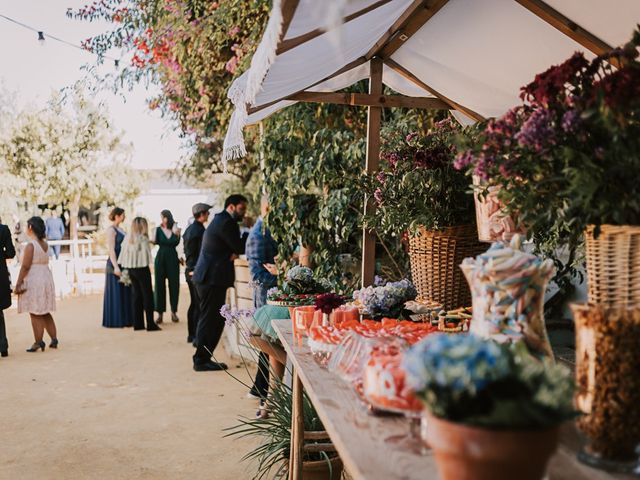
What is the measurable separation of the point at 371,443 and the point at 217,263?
5.19 metres

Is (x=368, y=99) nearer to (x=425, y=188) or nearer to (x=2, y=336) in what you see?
(x=425, y=188)

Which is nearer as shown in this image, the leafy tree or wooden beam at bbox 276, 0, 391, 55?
wooden beam at bbox 276, 0, 391, 55

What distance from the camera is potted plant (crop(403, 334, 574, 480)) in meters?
1.09

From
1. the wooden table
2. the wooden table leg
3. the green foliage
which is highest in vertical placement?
the green foliage

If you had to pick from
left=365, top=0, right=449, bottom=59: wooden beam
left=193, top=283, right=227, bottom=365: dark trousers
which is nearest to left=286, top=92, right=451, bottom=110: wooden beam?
left=365, top=0, right=449, bottom=59: wooden beam

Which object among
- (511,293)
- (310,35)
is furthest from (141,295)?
(511,293)

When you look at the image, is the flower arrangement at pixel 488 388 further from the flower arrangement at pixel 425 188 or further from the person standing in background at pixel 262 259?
the person standing in background at pixel 262 259

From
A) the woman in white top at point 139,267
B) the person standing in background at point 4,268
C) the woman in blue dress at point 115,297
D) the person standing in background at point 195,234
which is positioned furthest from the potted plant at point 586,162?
the woman in blue dress at point 115,297

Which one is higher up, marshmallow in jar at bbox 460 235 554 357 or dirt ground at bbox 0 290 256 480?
marshmallow in jar at bbox 460 235 554 357

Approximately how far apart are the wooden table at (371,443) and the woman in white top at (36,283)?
6621 millimetres

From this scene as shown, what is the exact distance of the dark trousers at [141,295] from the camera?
9.45 meters

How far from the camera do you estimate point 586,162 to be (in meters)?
1.51

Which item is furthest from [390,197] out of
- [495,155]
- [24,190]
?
[24,190]

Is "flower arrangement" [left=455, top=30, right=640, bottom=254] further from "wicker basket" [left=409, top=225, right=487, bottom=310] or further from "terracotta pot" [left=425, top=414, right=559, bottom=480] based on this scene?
"wicker basket" [left=409, top=225, right=487, bottom=310]
